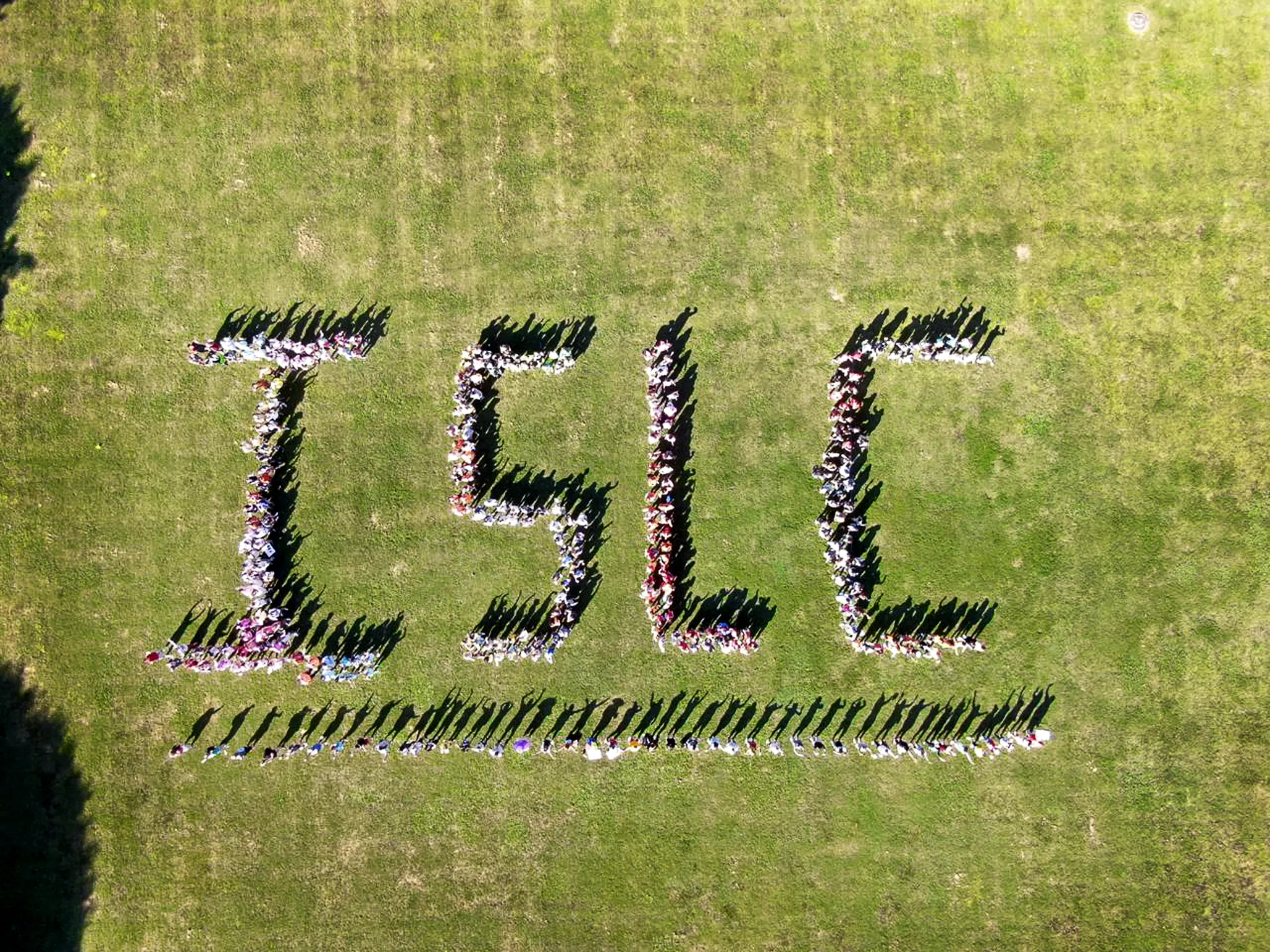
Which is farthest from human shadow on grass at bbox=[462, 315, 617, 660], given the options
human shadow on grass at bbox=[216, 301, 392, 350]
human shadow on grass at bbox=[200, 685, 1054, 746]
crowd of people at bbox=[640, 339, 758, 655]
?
human shadow on grass at bbox=[216, 301, 392, 350]

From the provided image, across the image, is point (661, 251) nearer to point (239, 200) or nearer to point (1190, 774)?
point (239, 200)

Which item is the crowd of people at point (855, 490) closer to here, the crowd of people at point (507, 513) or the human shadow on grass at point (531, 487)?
the human shadow on grass at point (531, 487)

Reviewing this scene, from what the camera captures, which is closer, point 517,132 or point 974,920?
point 974,920

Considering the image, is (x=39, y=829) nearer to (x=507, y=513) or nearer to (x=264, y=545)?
(x=264, y=545)

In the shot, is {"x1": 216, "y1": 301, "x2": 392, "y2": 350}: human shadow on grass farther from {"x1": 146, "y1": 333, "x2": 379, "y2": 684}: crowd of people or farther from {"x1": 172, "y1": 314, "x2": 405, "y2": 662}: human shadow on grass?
{"x1": 172, "y1": 314, "x2": 405, "y2": 662}: human shadow on grass

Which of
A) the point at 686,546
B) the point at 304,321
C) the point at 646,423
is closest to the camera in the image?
the point at 686,546

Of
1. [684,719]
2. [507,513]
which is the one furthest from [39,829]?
[684,719]

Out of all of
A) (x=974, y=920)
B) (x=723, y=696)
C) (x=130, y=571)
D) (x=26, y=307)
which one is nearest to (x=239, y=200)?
(x=26, y=307)
